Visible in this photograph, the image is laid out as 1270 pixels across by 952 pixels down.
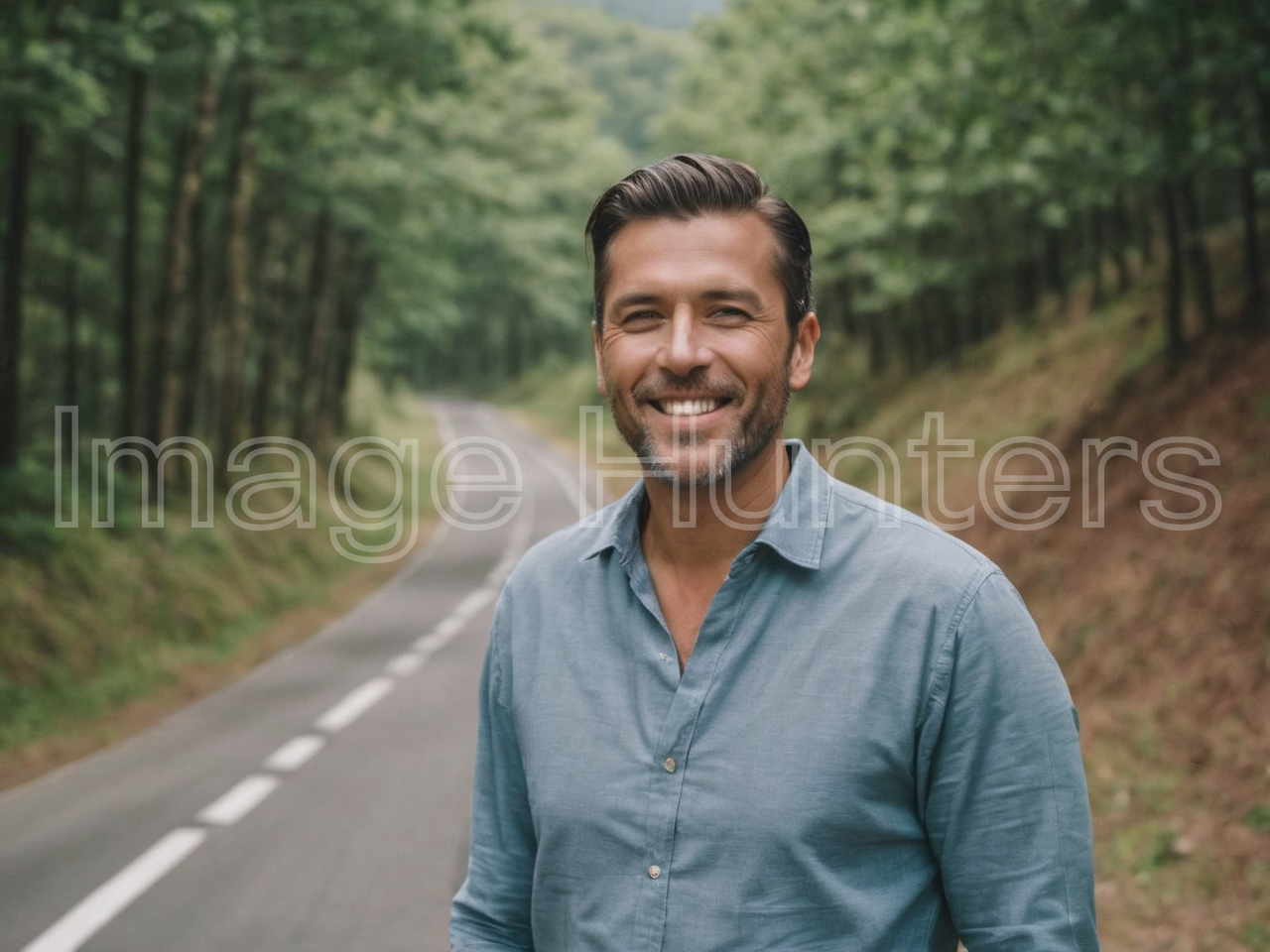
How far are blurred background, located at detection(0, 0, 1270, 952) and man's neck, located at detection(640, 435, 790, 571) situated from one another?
15.1ft

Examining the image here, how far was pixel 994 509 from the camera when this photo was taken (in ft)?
47.1

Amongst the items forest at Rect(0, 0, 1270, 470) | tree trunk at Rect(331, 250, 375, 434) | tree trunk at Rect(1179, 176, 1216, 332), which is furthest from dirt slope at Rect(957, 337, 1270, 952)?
tree trunk at Rect(331, 250, 375, 434)

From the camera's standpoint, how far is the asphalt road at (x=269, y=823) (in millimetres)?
5980

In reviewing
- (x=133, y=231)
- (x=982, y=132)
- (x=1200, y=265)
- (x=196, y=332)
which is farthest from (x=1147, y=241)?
(x=196, y=332)

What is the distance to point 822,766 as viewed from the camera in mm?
1820

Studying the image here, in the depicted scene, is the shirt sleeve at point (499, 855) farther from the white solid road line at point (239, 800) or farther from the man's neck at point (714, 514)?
the white solid road line at point (239, 800)

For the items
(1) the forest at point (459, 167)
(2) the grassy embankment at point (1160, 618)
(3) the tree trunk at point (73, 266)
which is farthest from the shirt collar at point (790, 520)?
(3) the tree trunk at point (73, 266)

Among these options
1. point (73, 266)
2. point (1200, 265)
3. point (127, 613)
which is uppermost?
point (73, 266)

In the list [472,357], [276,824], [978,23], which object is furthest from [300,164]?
[472,357]

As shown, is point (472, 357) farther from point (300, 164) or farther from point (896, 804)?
point (896, 804)

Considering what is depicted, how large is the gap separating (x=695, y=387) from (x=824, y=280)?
23.5 meters

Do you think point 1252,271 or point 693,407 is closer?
point 693,407

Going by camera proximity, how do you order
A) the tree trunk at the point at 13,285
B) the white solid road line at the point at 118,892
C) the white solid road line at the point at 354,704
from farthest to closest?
the tree trunk at the point at 13,285 → the white solid road line at the point at 354,704 → the white solid road line at the point at 118,892

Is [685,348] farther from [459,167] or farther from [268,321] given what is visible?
[268,321]
